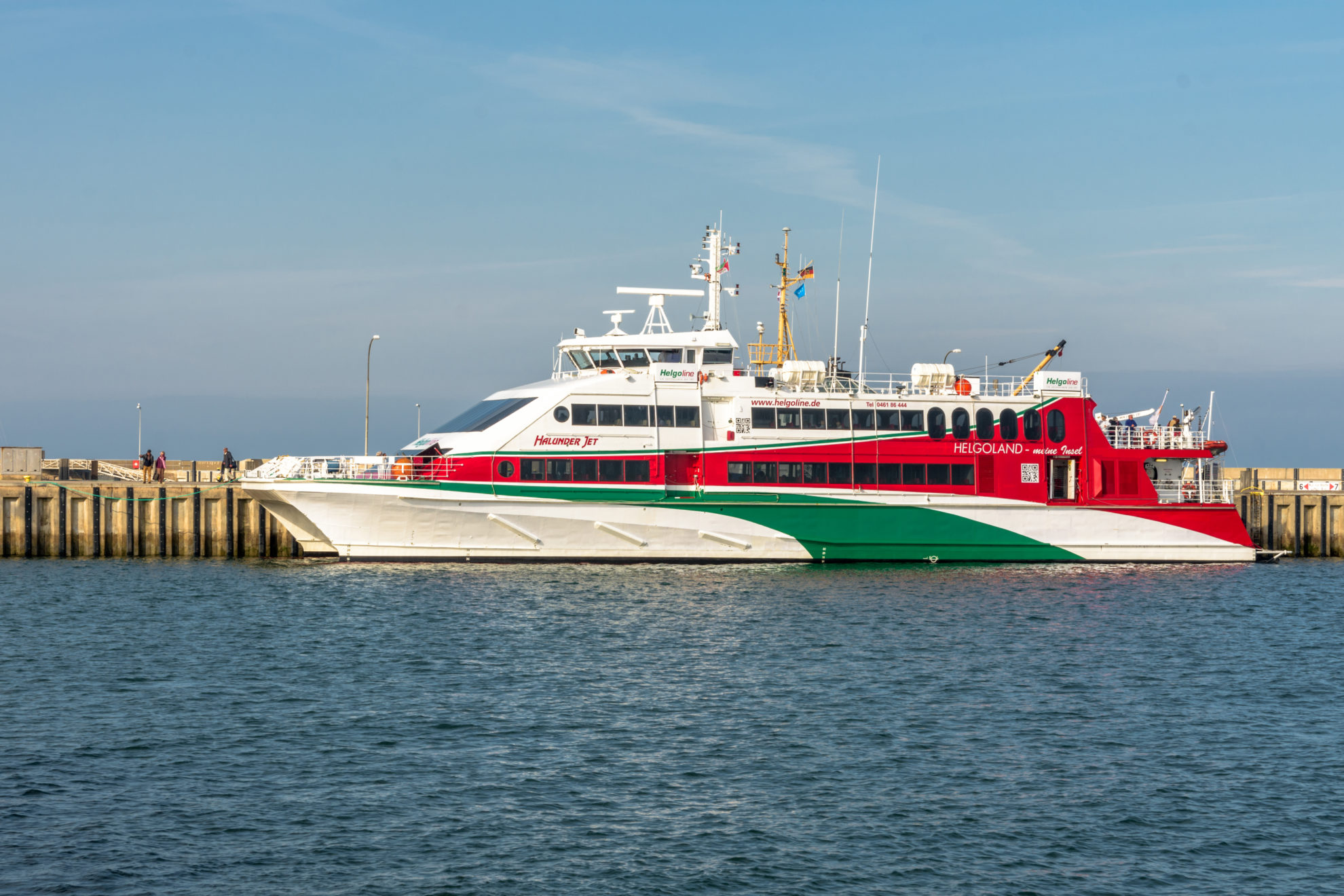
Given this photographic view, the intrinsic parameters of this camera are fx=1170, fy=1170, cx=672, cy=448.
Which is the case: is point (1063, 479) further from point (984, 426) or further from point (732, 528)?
point (732, 528)

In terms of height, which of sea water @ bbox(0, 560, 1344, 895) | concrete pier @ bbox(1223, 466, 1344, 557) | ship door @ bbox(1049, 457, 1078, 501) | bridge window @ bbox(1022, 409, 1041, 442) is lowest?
A: sea water @ bbox(0, 560, 1344, 895)

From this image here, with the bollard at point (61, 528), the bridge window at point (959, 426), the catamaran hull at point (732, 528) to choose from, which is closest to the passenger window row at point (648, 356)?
the catamaran hull at point (732, 528)

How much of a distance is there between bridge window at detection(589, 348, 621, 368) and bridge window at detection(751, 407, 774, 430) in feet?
13.4

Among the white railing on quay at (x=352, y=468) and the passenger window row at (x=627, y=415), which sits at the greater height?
the passenger window row at (x=627, y=415)

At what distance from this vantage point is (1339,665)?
882 inches

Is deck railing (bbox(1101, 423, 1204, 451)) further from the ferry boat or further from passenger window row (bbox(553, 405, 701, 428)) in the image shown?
passenger window row (bbox(553, 405, 701, 428))

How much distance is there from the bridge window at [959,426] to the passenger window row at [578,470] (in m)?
9.22

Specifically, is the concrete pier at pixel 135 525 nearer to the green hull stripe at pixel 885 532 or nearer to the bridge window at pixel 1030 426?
the green hull stripe at pixel 885 532

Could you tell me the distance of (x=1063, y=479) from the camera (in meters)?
35.1

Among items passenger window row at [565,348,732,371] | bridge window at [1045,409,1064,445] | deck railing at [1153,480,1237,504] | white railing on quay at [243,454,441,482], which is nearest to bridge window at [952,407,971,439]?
bridge window at [1045,409,1064,445]

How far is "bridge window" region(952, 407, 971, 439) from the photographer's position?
111ft

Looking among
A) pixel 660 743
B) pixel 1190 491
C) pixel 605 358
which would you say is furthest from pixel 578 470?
pixel 1190 491

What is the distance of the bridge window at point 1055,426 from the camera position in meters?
34.7

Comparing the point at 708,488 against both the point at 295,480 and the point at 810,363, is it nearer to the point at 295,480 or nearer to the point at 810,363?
the point at 810,363
